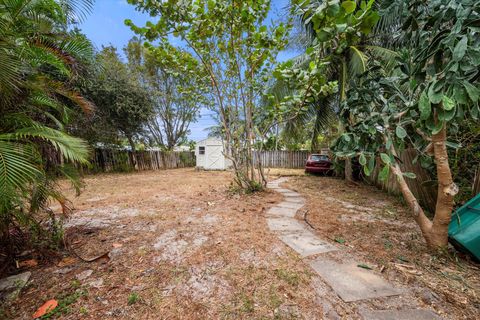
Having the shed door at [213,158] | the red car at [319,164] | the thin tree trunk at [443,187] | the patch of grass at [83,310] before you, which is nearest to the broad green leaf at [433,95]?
the thin tree trunk at [443,187]

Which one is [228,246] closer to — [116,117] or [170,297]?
[170,297]

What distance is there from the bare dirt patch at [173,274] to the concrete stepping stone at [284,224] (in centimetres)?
15

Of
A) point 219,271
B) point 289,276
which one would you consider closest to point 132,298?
point 219,271

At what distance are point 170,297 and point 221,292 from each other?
39cm

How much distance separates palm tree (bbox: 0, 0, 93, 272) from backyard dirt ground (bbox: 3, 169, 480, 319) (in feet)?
2.21

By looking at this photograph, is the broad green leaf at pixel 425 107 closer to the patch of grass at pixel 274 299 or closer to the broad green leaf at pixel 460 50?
the broad green leaf at pixel 460 50

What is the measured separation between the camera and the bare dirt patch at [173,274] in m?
1.35

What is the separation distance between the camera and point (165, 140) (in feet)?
56.9

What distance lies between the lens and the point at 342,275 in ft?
5.56

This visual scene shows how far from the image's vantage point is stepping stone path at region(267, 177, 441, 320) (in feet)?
4.22

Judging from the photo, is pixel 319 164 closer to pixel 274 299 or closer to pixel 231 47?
pixel 231 47

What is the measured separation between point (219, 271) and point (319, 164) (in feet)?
27.0

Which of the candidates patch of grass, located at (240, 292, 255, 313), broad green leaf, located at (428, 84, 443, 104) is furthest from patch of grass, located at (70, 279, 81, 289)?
broad green leaf, located at (428, 84, 443, 104)

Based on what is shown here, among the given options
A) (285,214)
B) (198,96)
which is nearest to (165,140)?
(198,96)
